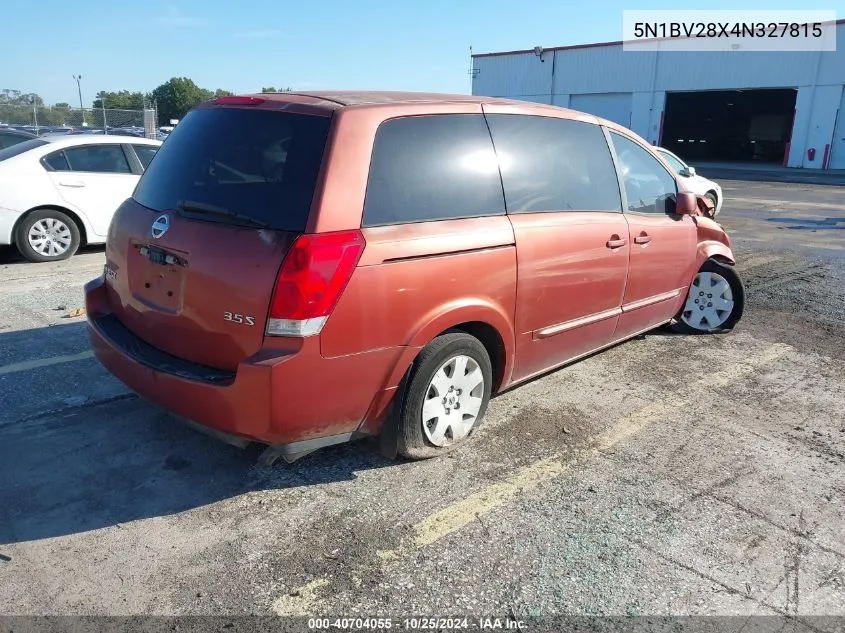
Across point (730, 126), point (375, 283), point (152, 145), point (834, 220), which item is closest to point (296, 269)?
point (375, 283)

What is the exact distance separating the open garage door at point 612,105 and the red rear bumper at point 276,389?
4081cm

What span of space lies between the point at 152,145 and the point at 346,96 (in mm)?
6426

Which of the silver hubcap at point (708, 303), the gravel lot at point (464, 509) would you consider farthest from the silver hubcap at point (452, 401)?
the silver hubcap at point (708, 303)

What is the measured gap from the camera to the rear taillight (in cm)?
277

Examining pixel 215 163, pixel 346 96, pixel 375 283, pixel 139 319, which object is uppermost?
pixel 346 96

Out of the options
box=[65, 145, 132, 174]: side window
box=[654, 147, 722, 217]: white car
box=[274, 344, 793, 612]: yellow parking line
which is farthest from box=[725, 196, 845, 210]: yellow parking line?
box=[65, 145, 132, 174]: side window

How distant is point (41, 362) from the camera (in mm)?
4672

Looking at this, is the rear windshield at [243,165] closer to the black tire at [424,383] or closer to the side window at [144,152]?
the black tire at [424,383]

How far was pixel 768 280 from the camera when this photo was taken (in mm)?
8172

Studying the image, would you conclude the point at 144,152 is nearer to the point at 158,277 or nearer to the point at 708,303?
the point at 158,277

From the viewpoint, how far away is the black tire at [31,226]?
7688 mm

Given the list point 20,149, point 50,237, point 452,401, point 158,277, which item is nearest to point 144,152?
point 20,149

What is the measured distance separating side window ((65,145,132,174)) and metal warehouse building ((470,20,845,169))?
116 feet

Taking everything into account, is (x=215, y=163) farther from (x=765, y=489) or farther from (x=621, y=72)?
(x=621, y=72)
